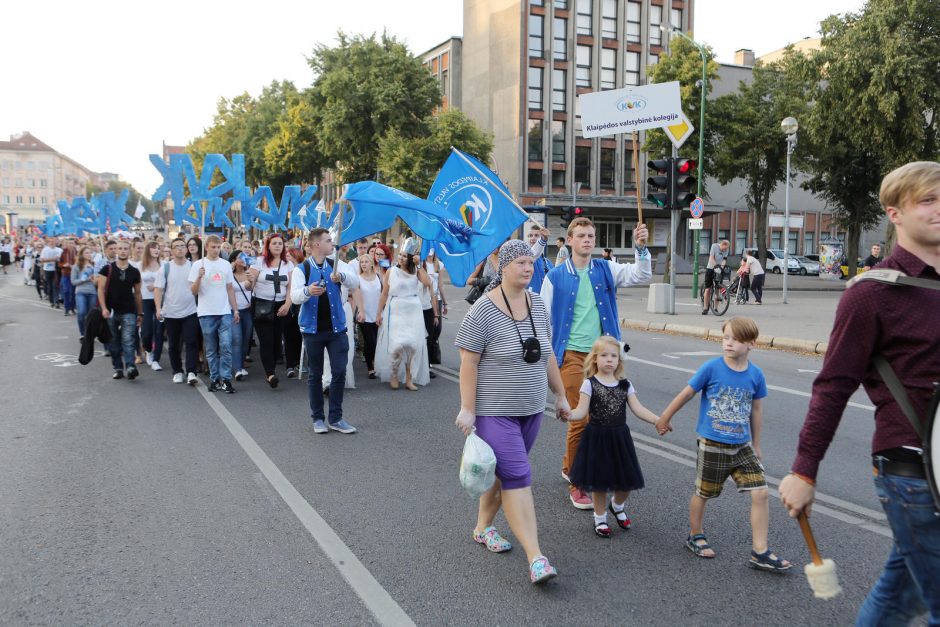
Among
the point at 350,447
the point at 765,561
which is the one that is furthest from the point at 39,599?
the point at 765,561

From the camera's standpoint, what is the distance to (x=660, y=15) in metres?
52.3

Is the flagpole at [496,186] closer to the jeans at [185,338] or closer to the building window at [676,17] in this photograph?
the jeans at [185,338]

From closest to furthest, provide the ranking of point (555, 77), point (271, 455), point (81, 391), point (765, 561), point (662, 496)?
point (765, 561) < point (662, 496) < point (271, 455) < point (81, 391) < point (555, 77)

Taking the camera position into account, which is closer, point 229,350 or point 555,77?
point 229,350

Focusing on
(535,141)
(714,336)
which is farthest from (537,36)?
(714,336)

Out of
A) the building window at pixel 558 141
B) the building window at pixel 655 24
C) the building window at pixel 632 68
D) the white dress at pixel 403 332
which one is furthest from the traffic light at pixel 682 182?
the building window at pixel 655 24

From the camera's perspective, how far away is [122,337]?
10453 mm

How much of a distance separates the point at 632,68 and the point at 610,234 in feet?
36.6

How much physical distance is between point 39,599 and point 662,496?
3.76 meters

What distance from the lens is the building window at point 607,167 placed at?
52.0 meters

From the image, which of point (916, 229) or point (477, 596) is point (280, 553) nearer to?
point (477, 596)

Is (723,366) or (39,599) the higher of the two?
(723,366)

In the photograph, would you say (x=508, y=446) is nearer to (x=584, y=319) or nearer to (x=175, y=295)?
(x=584, y=319)

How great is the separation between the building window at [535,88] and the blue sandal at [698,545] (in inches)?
1911
